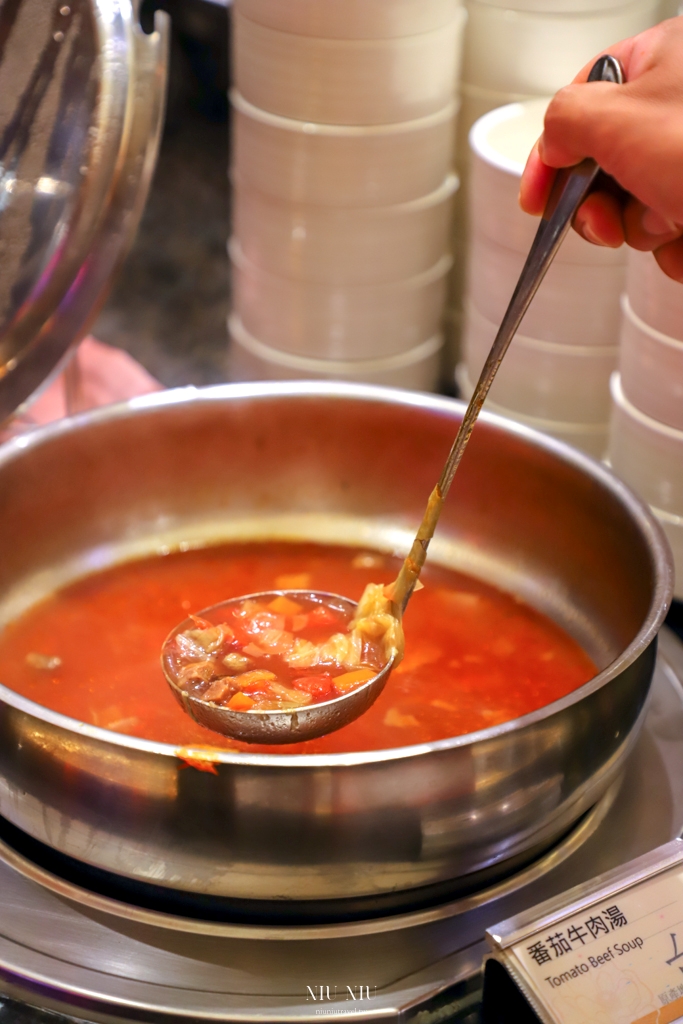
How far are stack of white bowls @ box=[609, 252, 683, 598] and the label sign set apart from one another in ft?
1.51

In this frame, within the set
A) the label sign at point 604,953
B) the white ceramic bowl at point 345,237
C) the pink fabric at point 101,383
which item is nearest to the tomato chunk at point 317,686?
the label sign at point 604,953

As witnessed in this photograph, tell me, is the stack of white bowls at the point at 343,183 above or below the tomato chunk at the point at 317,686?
above

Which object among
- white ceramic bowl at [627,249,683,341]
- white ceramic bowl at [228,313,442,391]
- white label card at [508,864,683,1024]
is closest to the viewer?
Result: white label card at [508,864,683,1024]

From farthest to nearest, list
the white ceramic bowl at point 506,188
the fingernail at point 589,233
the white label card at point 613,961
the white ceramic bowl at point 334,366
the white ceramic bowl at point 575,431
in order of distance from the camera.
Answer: the white ceramic bowl at point 334,366
the white ceramic bowl at point 575,431
the white ceramic bowl at point 506,188
the fingernail at point 589,233
the white label card at point 613,961

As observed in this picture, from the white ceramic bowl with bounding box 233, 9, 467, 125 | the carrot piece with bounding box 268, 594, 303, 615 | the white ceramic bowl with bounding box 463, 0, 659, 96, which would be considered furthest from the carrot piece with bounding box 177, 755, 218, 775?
the white ceramic bowl with bounding box 463, 0, 659, 96

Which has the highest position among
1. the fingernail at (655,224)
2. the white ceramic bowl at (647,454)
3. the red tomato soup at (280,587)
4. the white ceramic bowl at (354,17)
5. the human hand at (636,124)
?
the human hand at (636,124)

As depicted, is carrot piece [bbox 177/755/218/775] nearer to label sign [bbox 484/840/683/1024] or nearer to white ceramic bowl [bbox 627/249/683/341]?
label sign [bbox 484/840/683/1024]

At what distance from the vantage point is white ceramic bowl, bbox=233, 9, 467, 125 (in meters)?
1.21

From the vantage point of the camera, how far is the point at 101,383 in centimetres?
158

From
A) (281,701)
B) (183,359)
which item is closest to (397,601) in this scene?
(281,701)

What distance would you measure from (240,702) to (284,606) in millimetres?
165

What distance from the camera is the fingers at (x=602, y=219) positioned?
2.88 ft

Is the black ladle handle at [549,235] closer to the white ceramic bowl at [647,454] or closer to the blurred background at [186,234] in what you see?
the white ceramic bowl at [647,454]

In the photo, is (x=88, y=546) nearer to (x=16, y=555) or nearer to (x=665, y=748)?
(x=16, y=555)
